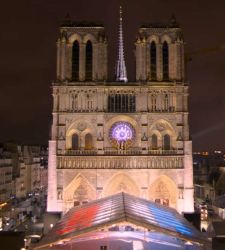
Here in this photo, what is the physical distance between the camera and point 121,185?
5612cm

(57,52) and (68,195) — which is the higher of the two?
(57,52)

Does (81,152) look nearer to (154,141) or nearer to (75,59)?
(154,141)

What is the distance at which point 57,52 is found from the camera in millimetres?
57812

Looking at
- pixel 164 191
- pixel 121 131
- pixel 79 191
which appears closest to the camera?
pixel 79 191

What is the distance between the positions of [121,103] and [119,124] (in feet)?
7.80

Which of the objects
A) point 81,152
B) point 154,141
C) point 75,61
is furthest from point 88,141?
point 75,61

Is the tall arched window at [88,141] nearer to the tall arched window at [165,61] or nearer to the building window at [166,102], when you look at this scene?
the building window at [166,102]

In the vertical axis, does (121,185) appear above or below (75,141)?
below

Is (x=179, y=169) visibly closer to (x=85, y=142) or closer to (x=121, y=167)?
(x=121, y=167)

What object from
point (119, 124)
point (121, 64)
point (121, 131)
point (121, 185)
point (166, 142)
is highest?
point (121, 64)

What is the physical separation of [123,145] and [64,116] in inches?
289

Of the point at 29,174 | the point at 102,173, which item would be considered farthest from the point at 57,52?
the point at 29,174

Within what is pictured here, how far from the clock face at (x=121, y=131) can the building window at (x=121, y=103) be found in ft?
5.48

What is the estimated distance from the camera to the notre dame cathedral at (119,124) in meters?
55.4
